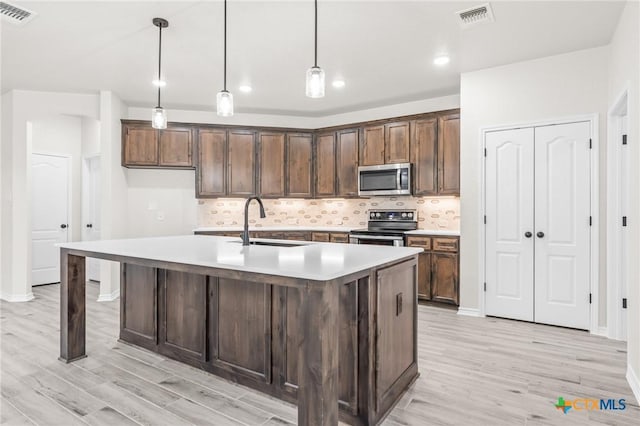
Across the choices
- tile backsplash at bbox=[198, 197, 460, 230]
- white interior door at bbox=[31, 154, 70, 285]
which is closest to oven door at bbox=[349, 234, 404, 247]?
tile backsplash at bbox=[198, 197, 460, 230]

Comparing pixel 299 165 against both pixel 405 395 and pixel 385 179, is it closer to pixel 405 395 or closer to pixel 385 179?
pixel 385 179

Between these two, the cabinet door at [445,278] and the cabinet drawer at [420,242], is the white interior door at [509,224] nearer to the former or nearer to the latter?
the cabinet door at [445,278]

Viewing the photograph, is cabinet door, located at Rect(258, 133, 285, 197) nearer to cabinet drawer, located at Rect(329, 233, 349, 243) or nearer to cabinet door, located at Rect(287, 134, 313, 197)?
cabinet door, located at Rect(287, 134, 313, 197)

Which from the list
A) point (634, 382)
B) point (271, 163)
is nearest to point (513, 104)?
point (634, 382)

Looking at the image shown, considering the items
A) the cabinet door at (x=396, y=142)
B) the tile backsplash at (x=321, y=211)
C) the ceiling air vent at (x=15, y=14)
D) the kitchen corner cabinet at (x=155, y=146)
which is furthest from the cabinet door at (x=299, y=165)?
the ceiling air vent at (x=15, y=14)

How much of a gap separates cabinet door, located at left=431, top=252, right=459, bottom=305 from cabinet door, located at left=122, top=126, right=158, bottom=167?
4.16 m

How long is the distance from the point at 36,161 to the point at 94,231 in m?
1.38

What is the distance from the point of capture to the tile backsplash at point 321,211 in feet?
17.2

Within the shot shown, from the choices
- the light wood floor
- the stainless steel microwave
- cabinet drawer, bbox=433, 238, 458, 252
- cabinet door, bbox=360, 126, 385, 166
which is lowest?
the light wood floor

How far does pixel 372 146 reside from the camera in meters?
5.37

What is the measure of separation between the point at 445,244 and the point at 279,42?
292 cm

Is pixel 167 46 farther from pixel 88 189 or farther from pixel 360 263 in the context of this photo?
pixel 88 189

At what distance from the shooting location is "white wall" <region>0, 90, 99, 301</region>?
16.0 feet

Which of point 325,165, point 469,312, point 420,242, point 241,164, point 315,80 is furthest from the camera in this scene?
point 325,165
